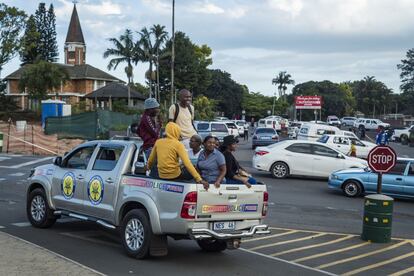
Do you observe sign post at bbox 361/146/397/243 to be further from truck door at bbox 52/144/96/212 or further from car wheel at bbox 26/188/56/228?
Result: car wheel at bbox 26/188/56/228

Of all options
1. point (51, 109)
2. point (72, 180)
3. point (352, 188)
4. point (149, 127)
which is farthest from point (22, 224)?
point (51, 109)

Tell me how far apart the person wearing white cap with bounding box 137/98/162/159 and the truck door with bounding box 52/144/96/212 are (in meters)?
0.90

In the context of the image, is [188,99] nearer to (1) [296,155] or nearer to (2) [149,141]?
(2) [149,141]

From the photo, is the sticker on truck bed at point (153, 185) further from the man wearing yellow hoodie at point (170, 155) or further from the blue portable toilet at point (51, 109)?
the blue portable toilet at point (51, 109)

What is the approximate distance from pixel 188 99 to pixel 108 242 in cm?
279

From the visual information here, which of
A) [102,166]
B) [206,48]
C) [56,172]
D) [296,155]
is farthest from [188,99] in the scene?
[206,48]

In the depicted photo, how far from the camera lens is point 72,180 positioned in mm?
9367

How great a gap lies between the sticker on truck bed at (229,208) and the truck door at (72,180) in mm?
2654

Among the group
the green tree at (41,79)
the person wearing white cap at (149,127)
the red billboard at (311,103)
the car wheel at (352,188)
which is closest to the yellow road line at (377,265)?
the person wearing white cap at (149,127)

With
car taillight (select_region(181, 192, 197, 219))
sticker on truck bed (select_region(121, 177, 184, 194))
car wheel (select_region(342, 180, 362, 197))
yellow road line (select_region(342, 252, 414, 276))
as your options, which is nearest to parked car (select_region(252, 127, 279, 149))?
car wheel (select_region(342, 180, 362, 197))

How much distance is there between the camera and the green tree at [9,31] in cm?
5791

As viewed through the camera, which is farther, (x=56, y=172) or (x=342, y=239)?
(x=342, y=239)

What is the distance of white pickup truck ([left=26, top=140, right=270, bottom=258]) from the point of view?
742 centimetres

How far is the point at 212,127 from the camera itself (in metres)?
36.3
